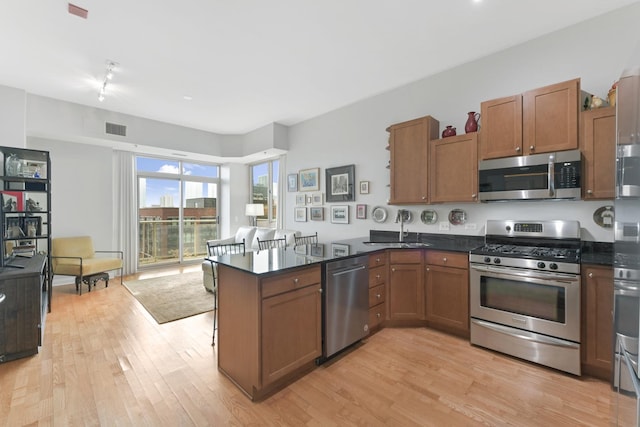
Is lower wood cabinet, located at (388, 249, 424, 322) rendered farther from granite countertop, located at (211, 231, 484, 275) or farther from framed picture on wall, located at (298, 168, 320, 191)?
framed picture on wall, located at (298, 168, 320, 191)

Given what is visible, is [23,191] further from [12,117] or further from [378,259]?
[378,259]

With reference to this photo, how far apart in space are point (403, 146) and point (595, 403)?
288 centimetres

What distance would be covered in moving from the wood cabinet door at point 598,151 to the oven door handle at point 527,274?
0.76 meters

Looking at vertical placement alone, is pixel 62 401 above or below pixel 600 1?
below

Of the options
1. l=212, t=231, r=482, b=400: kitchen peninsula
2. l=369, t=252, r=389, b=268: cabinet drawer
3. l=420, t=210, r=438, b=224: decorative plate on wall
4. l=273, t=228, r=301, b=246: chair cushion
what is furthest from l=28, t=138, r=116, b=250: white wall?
l=420, t=210, r=438, b=224: decorative plate on wall

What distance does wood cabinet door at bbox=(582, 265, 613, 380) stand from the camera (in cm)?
210

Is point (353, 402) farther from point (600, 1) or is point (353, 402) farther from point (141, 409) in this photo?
point (600, 1)

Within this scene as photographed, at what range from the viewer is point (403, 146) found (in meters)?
3.50

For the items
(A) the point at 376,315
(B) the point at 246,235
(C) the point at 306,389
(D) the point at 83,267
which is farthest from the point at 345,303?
(D) the point at 83,267

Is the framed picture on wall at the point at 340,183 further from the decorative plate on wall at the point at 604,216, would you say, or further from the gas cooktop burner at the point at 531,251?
the decorative plate on wall at the point at 604,216

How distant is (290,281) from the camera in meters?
2.04

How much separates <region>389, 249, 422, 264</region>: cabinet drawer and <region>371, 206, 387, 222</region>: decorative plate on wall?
1.01m

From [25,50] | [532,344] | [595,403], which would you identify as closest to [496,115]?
[532,344]

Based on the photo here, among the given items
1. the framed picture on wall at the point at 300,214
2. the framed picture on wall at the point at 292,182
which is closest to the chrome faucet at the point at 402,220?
the framed picture on wall at the point at 300,214
